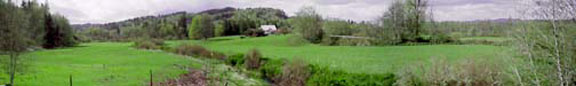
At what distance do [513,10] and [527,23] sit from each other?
57cm

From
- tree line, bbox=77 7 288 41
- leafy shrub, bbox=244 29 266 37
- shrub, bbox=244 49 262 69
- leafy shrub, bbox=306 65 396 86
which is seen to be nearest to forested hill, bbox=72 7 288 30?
tree line, bbox=77 7 288 41

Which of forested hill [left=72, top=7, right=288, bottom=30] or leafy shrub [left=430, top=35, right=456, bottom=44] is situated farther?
forested hill [left=72, top=7, right=288, bottom=30]

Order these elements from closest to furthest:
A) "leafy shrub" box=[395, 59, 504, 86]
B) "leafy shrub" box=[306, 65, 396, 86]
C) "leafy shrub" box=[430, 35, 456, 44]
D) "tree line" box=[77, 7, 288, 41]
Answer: "leafy shrub" box=[395, 59, 504, 86], "leafy shrub" box=[306, 65, 396, 86], "leafy shrub" box=[430, 35, 456, 44], "tree line" box=[77, 7, 288, 41]

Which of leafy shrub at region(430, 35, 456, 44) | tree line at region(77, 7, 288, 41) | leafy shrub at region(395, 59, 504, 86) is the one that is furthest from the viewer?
tree line at region(77, 7, 288, 41)

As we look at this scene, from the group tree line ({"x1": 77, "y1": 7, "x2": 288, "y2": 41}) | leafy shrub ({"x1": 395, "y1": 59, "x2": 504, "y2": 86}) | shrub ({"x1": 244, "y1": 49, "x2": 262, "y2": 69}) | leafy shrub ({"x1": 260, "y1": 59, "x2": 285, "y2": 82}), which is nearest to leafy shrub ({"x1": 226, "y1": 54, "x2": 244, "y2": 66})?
shrub ({"x1": 244, "y1": 49, "x2": 262, "y2": 69})

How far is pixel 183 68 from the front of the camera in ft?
92.7

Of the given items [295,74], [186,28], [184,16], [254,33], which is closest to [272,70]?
[295,74]

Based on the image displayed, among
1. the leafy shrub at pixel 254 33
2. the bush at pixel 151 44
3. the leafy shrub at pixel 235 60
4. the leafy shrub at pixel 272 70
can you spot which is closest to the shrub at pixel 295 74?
the leafy shrub at pixel 272 70

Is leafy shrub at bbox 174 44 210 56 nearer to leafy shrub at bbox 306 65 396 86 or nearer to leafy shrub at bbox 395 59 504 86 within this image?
leafy shrub at bbox 306 65 396 86

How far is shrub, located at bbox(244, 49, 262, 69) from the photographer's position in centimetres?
2711

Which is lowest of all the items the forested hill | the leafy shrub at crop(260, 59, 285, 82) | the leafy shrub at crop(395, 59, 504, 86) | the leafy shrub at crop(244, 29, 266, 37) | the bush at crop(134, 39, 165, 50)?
the leafy shrub at crop(260, 59, 285, 82)

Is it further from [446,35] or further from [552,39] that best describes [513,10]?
[446,35]

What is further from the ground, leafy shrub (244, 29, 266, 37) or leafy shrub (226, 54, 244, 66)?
leafy shrub (244, 29, 266, 37)

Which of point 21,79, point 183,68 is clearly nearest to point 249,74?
point 183,68
